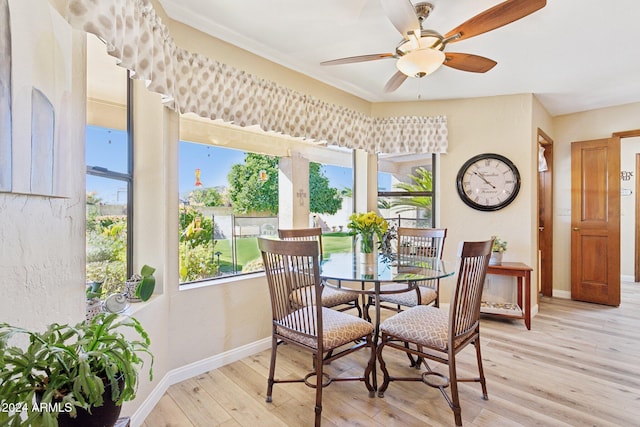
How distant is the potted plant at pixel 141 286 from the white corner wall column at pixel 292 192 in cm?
142

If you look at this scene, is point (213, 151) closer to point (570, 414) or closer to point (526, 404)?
point (526, 404)

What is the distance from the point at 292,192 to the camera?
3.20 m

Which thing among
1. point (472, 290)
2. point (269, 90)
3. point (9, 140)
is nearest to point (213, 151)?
point (269, 90)

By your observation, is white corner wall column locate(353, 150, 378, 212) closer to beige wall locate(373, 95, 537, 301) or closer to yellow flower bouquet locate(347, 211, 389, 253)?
beige wall locate(373, 95, 537, 301)

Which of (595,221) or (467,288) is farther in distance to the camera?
(595,221)

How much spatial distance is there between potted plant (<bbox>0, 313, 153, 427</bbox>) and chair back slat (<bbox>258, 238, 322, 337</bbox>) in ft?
3.12

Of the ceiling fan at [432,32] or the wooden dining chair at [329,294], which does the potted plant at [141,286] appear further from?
the ceiling fan at [432,32]

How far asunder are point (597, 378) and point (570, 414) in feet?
2.14


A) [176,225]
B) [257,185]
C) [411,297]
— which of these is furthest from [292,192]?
[411,297]

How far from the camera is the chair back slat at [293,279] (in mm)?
1710

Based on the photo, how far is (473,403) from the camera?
6.39 ft

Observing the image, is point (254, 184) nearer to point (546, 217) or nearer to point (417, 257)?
point (417, 257)

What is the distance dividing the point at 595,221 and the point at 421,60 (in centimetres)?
375

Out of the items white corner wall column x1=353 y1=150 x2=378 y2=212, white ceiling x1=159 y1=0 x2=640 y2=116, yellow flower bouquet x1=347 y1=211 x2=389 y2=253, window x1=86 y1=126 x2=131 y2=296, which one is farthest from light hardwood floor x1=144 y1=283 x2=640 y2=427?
white ceiling x1=159 y1=0 x2=640 y2=116
